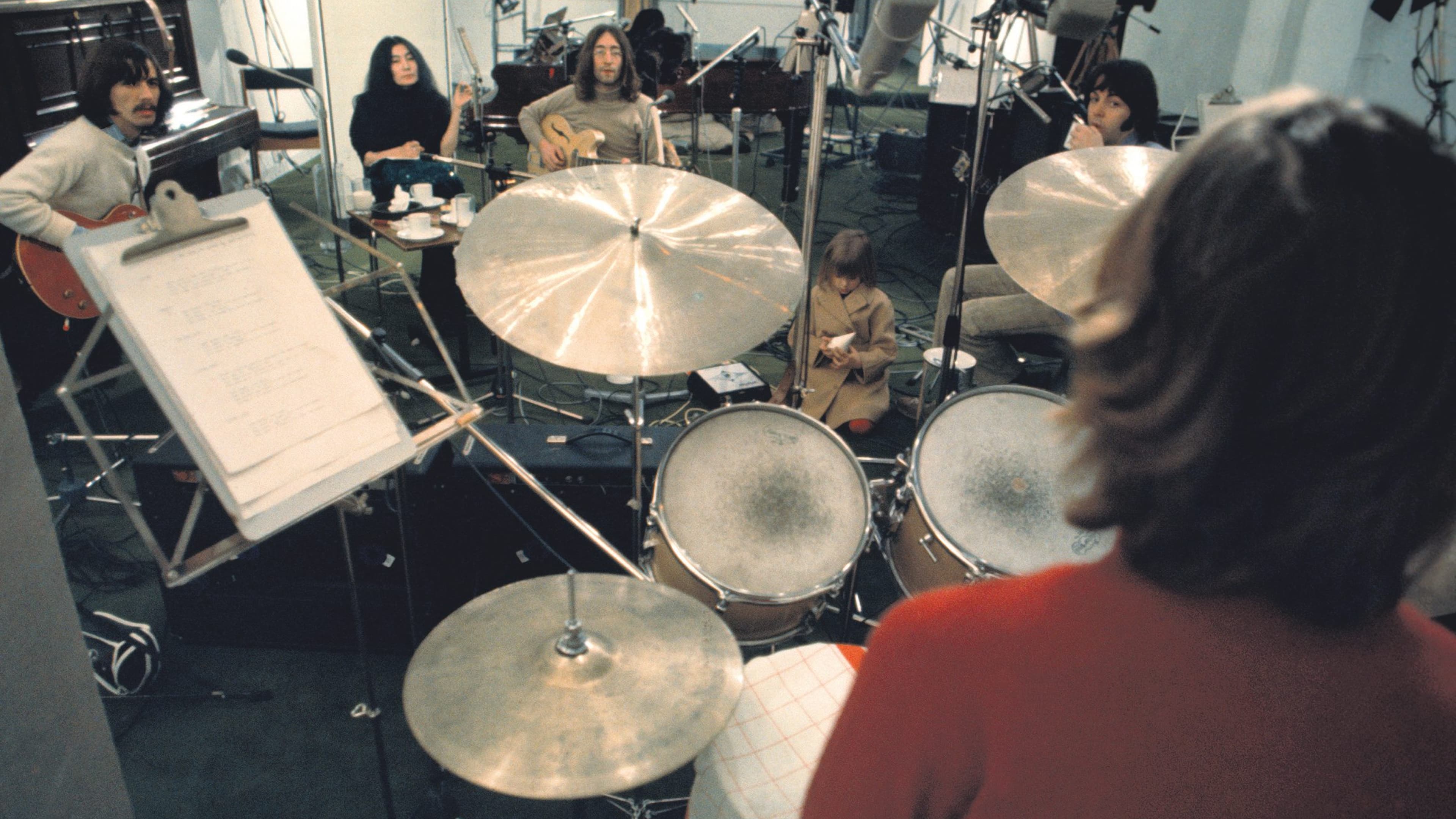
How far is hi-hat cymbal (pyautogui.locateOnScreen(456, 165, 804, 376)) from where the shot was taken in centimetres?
162

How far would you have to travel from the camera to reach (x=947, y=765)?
58 cm

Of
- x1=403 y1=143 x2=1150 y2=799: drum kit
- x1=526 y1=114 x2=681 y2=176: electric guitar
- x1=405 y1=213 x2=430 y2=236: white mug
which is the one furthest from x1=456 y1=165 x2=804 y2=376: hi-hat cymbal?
x1=526 y1=114 x2=681 y2=176: electric guitar

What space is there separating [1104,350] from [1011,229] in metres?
1.42

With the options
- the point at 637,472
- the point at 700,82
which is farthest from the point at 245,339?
the point at 700,82

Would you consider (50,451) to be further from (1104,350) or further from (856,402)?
(1104,350)

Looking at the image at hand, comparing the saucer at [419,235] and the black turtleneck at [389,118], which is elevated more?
the black turtleneck at [389,118]

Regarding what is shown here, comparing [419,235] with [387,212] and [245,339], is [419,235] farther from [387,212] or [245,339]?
[245,339]

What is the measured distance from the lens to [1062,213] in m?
1.91

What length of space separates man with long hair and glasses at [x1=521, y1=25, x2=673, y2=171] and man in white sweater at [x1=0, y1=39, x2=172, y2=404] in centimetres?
157

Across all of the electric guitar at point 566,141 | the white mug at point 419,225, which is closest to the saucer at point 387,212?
the white mug at point 419,225

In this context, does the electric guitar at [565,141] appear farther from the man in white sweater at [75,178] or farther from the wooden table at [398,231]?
the man in white sweater at [75,178]

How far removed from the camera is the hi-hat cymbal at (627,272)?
1.62 m

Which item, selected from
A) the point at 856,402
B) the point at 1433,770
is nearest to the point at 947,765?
the point at 1433,770

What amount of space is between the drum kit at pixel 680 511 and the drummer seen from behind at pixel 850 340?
132 cm
